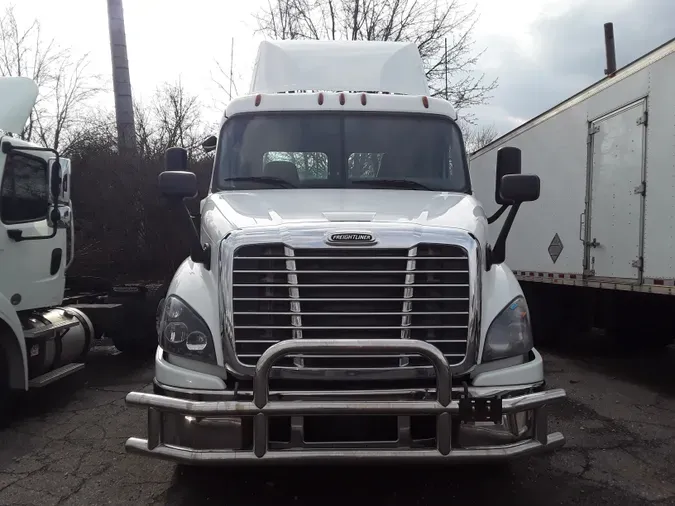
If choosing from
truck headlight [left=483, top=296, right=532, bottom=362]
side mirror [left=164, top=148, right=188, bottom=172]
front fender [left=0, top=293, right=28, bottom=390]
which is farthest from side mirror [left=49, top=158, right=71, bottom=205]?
truck headlight [left=483, top=296, right=532, bottom=362]

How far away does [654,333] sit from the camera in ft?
26.1

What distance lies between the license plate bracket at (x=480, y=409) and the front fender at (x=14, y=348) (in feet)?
12.9

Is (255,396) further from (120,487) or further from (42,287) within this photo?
(42,287)

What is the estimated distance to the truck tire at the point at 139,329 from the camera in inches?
303

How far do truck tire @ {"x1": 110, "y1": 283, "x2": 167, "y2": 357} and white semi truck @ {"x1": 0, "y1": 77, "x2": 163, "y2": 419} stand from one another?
84 centimetres

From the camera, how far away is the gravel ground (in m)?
3.71

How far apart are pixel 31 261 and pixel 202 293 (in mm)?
3126

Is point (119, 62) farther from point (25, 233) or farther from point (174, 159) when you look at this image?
point (174, 159)

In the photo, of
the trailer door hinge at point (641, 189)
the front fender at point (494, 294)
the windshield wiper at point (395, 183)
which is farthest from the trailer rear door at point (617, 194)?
the front fender at point (494, 294)

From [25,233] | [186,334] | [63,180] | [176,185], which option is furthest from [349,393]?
[63,180]

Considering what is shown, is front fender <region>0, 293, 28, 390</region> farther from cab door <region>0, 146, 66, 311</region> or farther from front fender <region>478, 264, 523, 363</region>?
front fender <region>478, 264, 523, 363</region>

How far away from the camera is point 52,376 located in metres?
5.57

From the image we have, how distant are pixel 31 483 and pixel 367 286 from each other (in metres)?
2.75

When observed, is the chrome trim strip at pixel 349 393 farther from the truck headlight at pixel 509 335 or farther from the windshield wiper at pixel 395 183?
the windshield wiper at pixel 395 183
